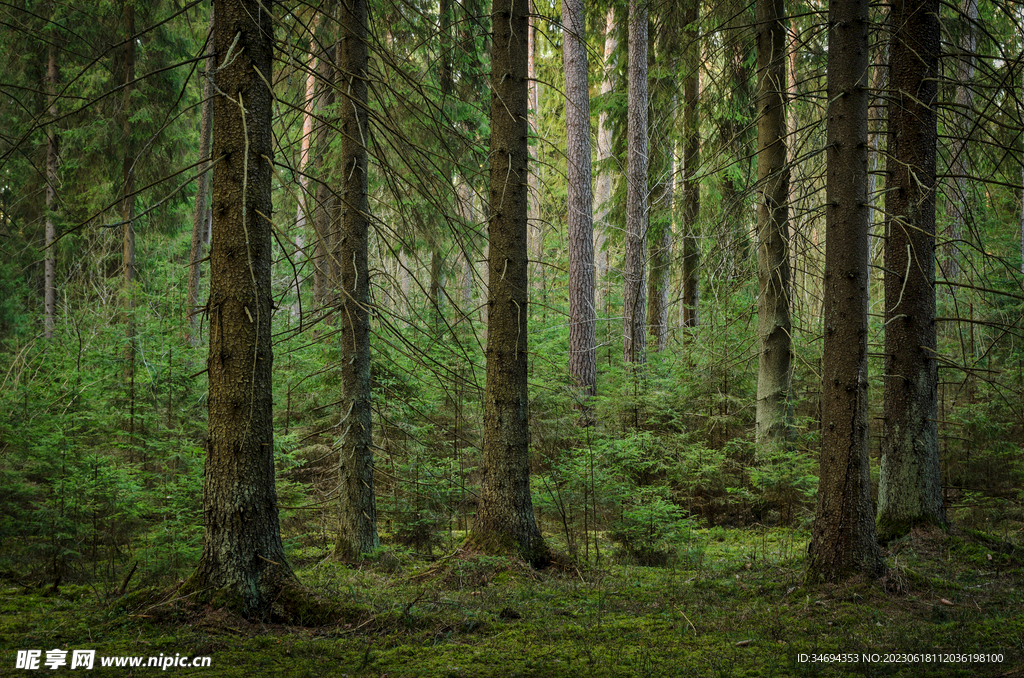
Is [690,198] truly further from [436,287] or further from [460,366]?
[436,287]

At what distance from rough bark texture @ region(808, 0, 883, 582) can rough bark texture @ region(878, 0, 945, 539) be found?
126cm

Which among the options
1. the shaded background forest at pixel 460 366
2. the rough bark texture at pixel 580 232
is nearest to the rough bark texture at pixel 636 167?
the shaded background forest at pixel 460 366

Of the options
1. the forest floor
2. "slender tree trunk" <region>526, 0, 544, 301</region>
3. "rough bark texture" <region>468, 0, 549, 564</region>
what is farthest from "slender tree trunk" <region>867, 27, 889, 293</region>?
"slender tree trunk" <region>526, 0, 544, 301</region>

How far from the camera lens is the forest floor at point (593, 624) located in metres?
3.59

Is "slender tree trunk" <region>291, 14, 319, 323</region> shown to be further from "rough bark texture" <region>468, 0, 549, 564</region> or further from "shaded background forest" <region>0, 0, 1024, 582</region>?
"rough bark texture" <region>468, 0, 549, 564</region>

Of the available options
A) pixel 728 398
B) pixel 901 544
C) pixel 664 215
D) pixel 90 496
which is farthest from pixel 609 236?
pixel 90 496

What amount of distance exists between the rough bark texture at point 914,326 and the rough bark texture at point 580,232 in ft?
22.8

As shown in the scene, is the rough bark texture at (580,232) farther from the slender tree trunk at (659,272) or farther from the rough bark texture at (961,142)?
the rough bark texture at (961,142)

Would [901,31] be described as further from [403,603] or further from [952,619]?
[403,603]

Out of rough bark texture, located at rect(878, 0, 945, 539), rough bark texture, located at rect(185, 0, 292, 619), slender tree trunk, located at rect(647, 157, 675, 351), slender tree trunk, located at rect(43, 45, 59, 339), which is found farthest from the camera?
slender tree trunk, located at rect(43, 45, 59, 339)

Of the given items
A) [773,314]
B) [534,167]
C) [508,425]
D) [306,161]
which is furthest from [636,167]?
[508,425]

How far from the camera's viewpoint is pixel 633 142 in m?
13.9

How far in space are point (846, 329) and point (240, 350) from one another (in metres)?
4.53

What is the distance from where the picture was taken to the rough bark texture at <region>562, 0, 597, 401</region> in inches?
517
